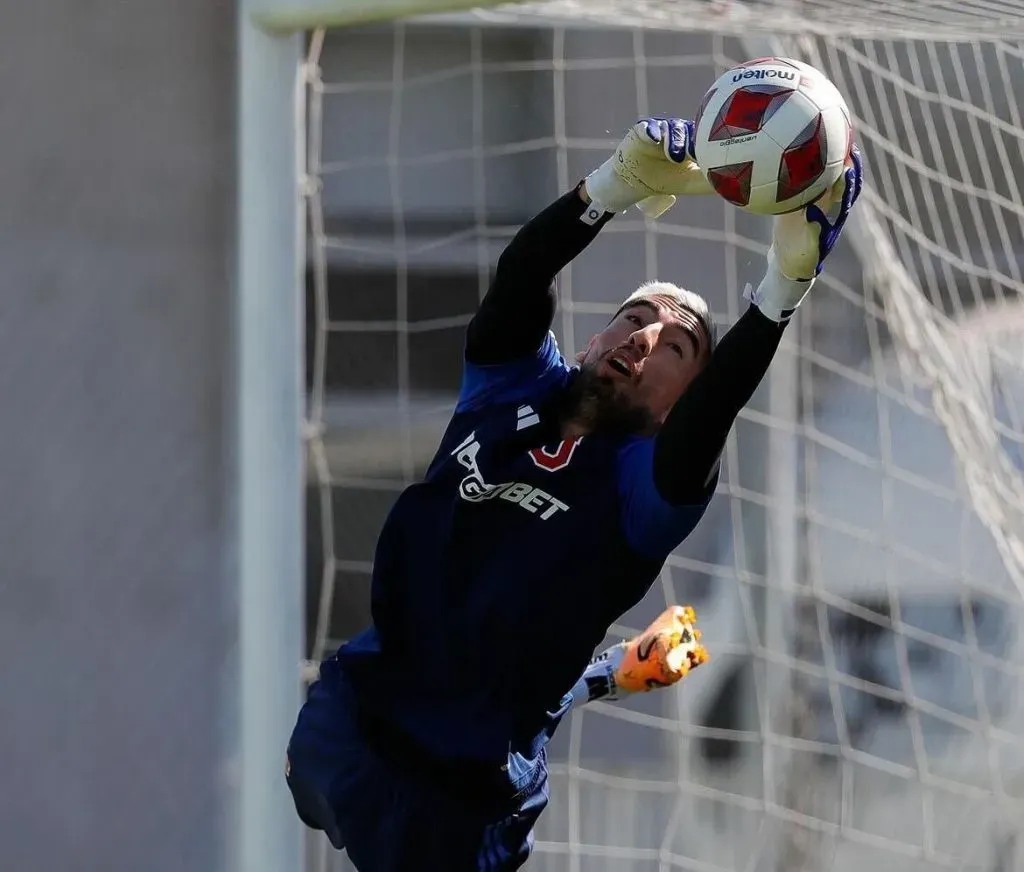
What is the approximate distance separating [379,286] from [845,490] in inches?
55.1

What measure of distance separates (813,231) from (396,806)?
2.94 feet

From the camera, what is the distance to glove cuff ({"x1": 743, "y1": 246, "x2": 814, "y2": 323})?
1.69m

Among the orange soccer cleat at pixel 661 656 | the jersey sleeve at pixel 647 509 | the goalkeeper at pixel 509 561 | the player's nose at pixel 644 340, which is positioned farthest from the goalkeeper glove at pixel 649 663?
the player's nose at pixel 644 340

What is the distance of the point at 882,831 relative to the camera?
456 cm

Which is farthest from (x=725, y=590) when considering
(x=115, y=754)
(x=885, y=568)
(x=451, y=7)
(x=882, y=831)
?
(x=451, y=7)

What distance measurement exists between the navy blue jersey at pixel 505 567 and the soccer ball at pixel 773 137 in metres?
0.36

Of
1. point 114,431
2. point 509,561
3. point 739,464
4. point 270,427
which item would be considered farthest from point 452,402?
point 509,561

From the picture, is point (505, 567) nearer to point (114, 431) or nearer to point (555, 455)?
point (555, 455)

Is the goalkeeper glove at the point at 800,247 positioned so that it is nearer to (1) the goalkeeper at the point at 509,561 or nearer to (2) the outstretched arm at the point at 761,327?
(2) the outstretched arm at the point at 761,327

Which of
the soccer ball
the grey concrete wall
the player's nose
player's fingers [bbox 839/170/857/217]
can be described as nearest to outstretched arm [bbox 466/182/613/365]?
the player's nose

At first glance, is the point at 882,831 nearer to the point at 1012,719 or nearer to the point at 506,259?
Answer: the point at 1012,719

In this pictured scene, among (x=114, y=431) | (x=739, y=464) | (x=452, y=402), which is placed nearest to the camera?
(x=114, y=431)

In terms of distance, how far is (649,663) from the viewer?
224 centimetres

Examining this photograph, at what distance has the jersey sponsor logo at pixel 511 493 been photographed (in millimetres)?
1958
